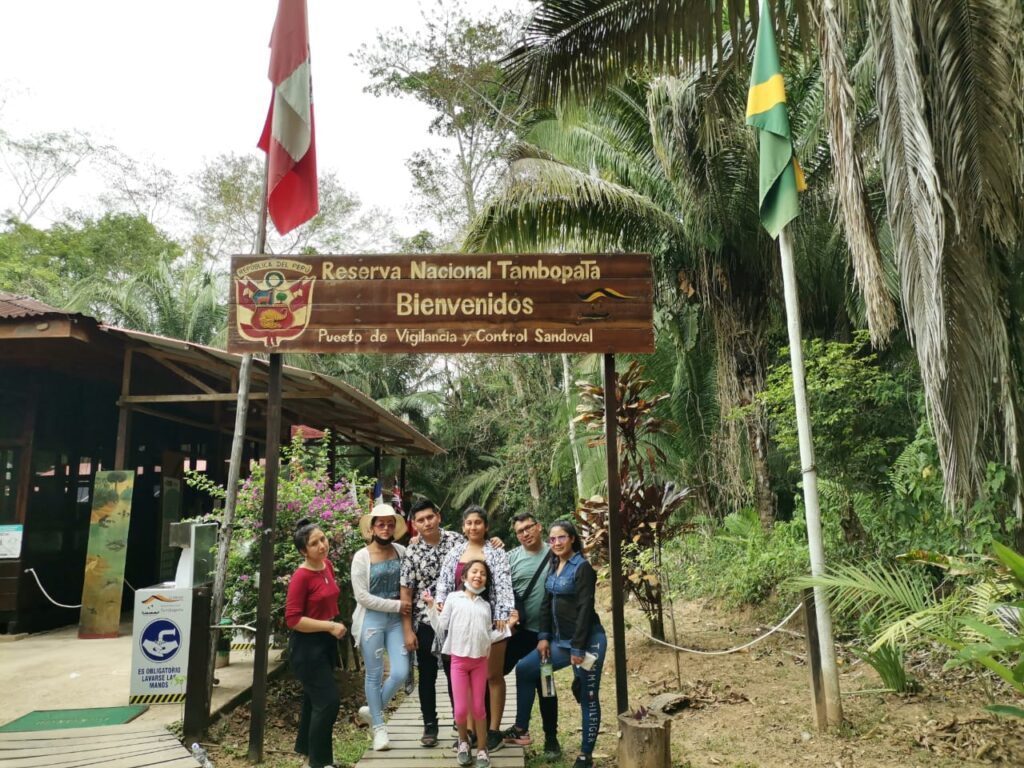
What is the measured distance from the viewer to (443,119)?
25.4 metres

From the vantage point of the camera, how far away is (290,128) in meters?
6.31

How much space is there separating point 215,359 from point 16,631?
3836 millimetres

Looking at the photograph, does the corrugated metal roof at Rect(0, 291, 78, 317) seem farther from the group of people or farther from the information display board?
the group of people

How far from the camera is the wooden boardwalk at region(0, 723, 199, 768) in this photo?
15.3 ft

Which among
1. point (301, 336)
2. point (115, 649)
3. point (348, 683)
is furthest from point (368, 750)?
point (115, 649)

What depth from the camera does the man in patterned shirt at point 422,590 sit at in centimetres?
532

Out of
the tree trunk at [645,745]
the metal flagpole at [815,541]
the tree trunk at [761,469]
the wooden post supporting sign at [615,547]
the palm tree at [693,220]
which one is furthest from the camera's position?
the palm tree at [693,220]

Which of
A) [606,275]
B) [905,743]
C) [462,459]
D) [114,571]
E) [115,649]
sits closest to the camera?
[905,743]

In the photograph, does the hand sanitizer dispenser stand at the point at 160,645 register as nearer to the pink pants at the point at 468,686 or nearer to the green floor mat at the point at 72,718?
the green floor mat at the point at 72,718

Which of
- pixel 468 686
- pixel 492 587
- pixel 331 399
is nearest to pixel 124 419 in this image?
pixel 331 399

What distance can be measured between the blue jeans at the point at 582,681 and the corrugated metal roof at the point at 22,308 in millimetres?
5991

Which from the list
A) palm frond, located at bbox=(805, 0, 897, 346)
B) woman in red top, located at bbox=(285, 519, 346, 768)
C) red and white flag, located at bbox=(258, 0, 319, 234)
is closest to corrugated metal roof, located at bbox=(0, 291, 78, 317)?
red and white flag, located at bbox=(258, 0, 319, 234)

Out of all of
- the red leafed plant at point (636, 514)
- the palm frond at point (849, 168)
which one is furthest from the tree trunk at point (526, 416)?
the palm frond at point (849, 168)

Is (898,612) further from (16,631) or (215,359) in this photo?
(16,631)
